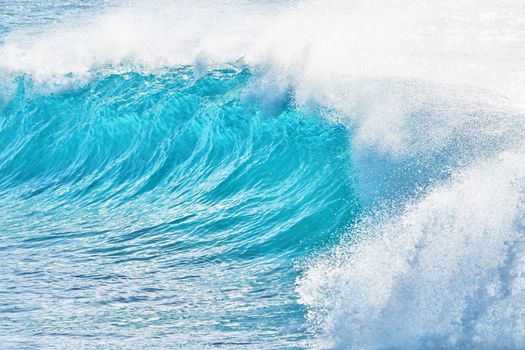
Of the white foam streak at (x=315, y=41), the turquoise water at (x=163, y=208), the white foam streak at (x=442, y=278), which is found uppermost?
the white foam streak at (x=315, y=41)

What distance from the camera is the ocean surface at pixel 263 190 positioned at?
287 inches

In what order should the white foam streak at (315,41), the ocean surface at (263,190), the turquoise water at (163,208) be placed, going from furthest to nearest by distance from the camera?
1. the white foam streak at (315,41)
2. the turquoise water at (163,208)
3. the ocean surface at (263,190)

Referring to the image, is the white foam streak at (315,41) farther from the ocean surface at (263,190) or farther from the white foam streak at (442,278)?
the white foam streak at (442,278)

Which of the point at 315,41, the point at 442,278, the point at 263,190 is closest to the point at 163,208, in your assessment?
the point at 263,190

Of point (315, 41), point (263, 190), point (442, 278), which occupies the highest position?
point (315, 41)

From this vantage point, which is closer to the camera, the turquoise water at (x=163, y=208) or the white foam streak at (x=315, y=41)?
the turquoise water at (x=163, y=208)

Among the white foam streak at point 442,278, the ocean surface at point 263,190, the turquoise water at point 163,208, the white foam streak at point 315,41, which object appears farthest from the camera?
the white foam streak at point 315,41

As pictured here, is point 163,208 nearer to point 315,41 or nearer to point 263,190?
point 263,190

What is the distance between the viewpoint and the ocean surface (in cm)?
729

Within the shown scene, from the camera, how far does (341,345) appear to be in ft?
22.7

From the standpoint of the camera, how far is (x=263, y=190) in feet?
37.8

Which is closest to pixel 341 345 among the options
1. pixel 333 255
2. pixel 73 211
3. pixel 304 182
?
pixel 333 255

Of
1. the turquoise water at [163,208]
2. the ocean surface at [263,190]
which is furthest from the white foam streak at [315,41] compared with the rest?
the turquoise water at [163,208]

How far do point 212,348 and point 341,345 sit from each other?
1207 mm
